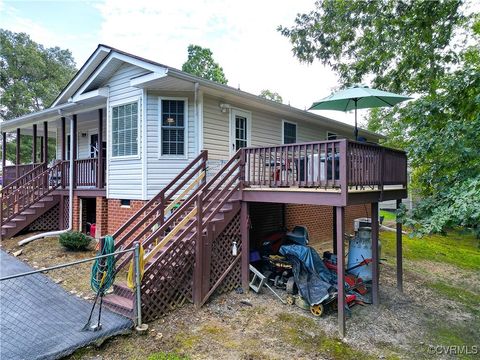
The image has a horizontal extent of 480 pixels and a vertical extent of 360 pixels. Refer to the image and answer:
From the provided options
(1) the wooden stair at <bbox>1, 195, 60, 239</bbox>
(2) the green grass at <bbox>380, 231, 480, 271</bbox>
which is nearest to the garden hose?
(1) the wooden stair at <bbox>1, 195, 60, 239</bbox>

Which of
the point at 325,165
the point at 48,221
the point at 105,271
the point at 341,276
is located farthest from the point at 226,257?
the point at 48,221

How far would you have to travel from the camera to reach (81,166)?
9.84m

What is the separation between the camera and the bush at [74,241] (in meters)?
7.78

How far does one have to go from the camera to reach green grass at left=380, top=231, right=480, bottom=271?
35.2 ft

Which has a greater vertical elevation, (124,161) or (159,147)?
(159,147)

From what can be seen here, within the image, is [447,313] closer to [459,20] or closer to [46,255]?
[459,20]

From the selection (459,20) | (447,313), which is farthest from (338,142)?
(459,20)

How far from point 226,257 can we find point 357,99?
14.8ft

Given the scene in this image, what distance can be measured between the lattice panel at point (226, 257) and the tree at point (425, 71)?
327cm

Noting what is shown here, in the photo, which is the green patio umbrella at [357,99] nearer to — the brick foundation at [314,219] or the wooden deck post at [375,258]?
the wooden deck post at [375,258]

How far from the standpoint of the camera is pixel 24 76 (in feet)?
79.5

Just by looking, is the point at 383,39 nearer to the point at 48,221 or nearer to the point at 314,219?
the point at 314,219

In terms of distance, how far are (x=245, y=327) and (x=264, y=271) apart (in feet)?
7.11

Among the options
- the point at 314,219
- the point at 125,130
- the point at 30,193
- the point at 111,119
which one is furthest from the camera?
the point at 314,219
